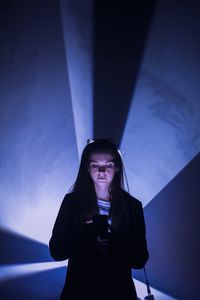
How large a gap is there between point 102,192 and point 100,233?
50 centimetres

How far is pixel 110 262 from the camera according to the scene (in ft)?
6.32

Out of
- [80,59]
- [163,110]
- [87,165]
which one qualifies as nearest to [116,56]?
[80,59]

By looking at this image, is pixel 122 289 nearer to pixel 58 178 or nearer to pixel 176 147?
pixel 176 147

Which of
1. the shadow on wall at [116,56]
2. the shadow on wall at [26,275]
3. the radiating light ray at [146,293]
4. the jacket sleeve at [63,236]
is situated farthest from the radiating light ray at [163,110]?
the shadow on wall at [26,275]

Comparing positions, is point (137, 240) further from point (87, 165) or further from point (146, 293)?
point (87, 165)

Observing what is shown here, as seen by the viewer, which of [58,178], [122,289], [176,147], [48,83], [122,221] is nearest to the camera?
[122,289]

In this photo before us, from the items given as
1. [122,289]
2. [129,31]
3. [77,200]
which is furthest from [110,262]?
[129,31]

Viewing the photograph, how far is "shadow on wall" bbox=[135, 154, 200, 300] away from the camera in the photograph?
2055 millimetres

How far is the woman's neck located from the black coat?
15cm

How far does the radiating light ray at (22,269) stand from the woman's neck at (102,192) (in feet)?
3.29

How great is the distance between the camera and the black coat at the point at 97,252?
73.4 inches

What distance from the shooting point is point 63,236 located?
2.07 meters

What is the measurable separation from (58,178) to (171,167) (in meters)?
1.42

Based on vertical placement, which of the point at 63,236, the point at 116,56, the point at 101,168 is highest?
the point at 116,56
